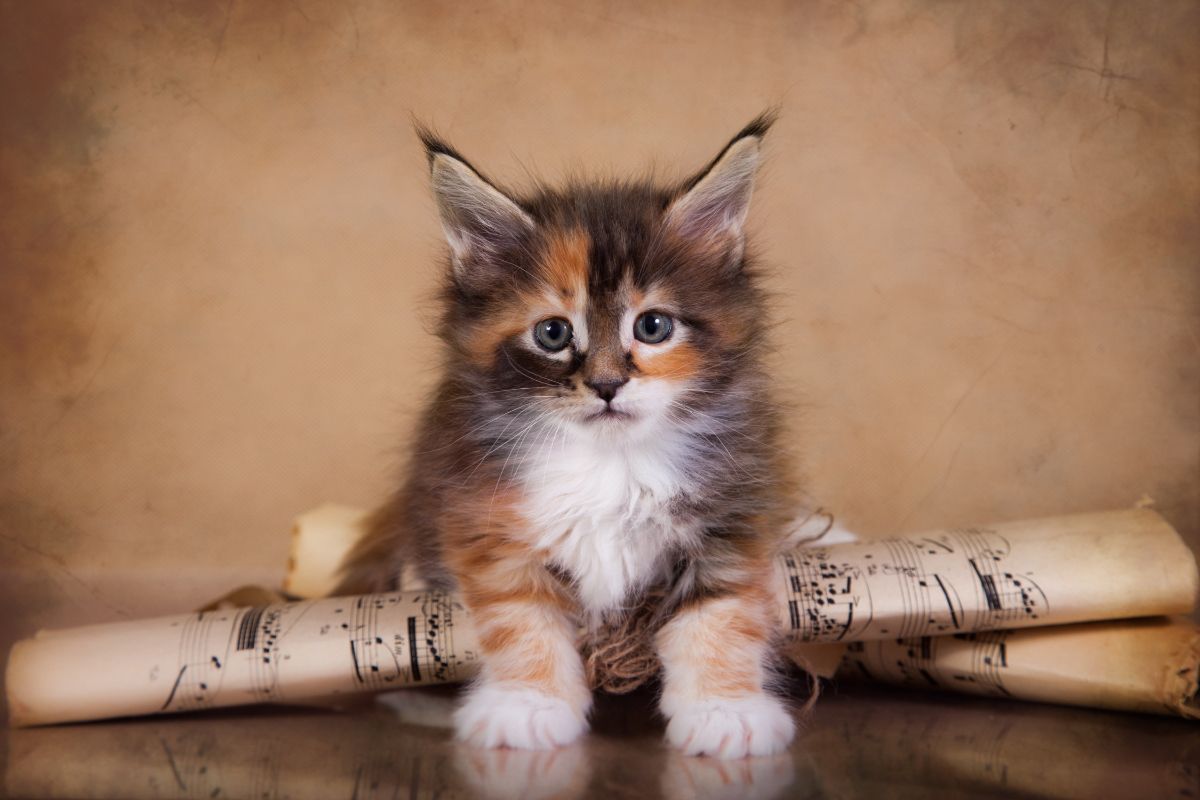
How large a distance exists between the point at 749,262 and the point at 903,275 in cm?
136

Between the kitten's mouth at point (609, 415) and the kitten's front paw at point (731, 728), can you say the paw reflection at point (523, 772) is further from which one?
the kitten's mouth at point (609, 415)

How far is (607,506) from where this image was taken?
192cm

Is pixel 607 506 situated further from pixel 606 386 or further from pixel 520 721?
pixel 520 721

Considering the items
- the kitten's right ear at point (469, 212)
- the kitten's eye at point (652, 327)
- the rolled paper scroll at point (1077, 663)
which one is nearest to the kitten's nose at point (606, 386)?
the kitten's eye at point (652, 327)

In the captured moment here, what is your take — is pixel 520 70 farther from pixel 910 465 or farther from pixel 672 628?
pixel 672 628

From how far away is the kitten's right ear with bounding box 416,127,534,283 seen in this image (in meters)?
1.97

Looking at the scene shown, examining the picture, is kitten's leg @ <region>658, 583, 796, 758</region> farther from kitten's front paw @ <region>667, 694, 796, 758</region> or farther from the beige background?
the beige background

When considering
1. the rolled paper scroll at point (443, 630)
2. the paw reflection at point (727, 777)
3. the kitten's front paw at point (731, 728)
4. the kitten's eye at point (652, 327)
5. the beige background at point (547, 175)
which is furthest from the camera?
the beige background at point (547, 175)

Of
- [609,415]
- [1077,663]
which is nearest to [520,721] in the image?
[609,415]

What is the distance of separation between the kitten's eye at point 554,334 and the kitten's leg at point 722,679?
508 mm

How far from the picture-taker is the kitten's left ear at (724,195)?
1.96 meters

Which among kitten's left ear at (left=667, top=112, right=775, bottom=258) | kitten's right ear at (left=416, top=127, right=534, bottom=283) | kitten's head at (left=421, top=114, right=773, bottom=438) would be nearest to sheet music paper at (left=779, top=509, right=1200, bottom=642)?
kitten's head at (left=421, top=114, right=773, bottom=438)

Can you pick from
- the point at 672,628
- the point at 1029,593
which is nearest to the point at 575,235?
the point at 672,628

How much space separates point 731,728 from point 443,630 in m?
0.57
